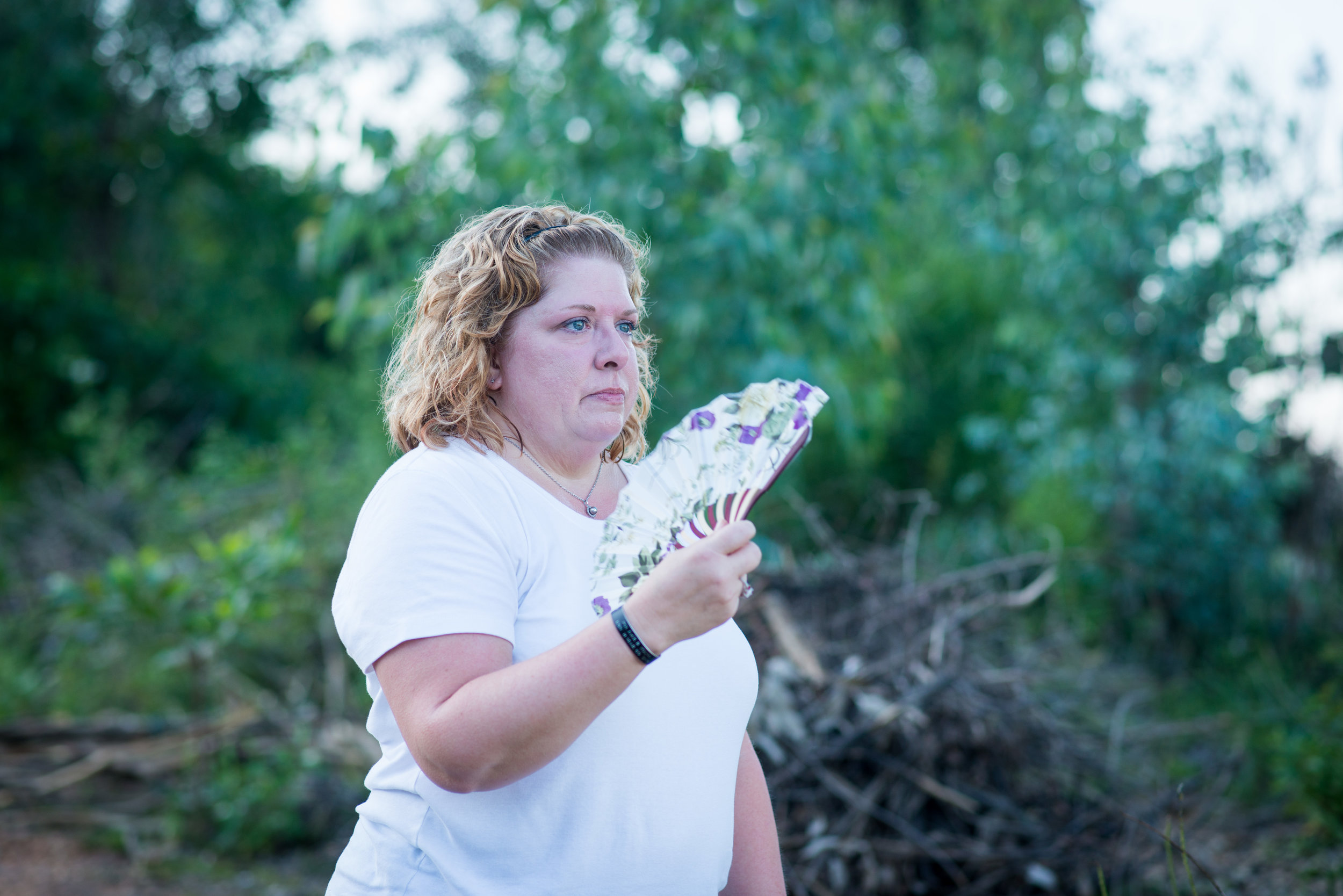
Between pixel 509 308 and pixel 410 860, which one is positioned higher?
pixel 509 308

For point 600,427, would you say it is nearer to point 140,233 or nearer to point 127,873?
point 127,873

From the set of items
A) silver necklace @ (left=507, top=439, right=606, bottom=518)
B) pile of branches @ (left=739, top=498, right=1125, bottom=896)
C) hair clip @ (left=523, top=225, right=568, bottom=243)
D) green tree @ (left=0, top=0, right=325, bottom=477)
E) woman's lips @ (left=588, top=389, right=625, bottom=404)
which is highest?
green tree @ (left=0, top=0, right=325, bottom=477)

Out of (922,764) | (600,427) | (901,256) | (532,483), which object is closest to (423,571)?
(532,483)

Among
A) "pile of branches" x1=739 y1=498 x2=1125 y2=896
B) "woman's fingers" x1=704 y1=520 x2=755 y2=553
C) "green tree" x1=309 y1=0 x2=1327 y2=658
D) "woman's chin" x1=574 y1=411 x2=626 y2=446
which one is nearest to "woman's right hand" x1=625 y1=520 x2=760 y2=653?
"woman's fingers" x1=704 y1=520 x2=755 y2=553

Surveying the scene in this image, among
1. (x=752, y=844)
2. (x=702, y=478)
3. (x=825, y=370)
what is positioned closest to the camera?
(x=702, y=478)

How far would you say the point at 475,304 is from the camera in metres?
1.63

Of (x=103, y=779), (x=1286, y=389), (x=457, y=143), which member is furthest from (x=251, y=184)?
(x=1286, y=389)

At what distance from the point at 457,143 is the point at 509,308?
11.9 feet

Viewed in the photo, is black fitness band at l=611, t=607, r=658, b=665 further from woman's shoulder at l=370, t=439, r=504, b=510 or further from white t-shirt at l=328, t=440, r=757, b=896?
woman's shoulder at l=370, t=439, r=504, b=510

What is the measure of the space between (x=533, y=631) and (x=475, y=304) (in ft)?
1.78

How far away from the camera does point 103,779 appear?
467 centimetres

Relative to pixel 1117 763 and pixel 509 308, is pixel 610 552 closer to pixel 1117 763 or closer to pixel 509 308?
pixel 509 308

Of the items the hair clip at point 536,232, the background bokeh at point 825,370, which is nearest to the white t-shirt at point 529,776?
the hair clip at point 536,232

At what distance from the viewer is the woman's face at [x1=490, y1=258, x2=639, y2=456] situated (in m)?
1.63
